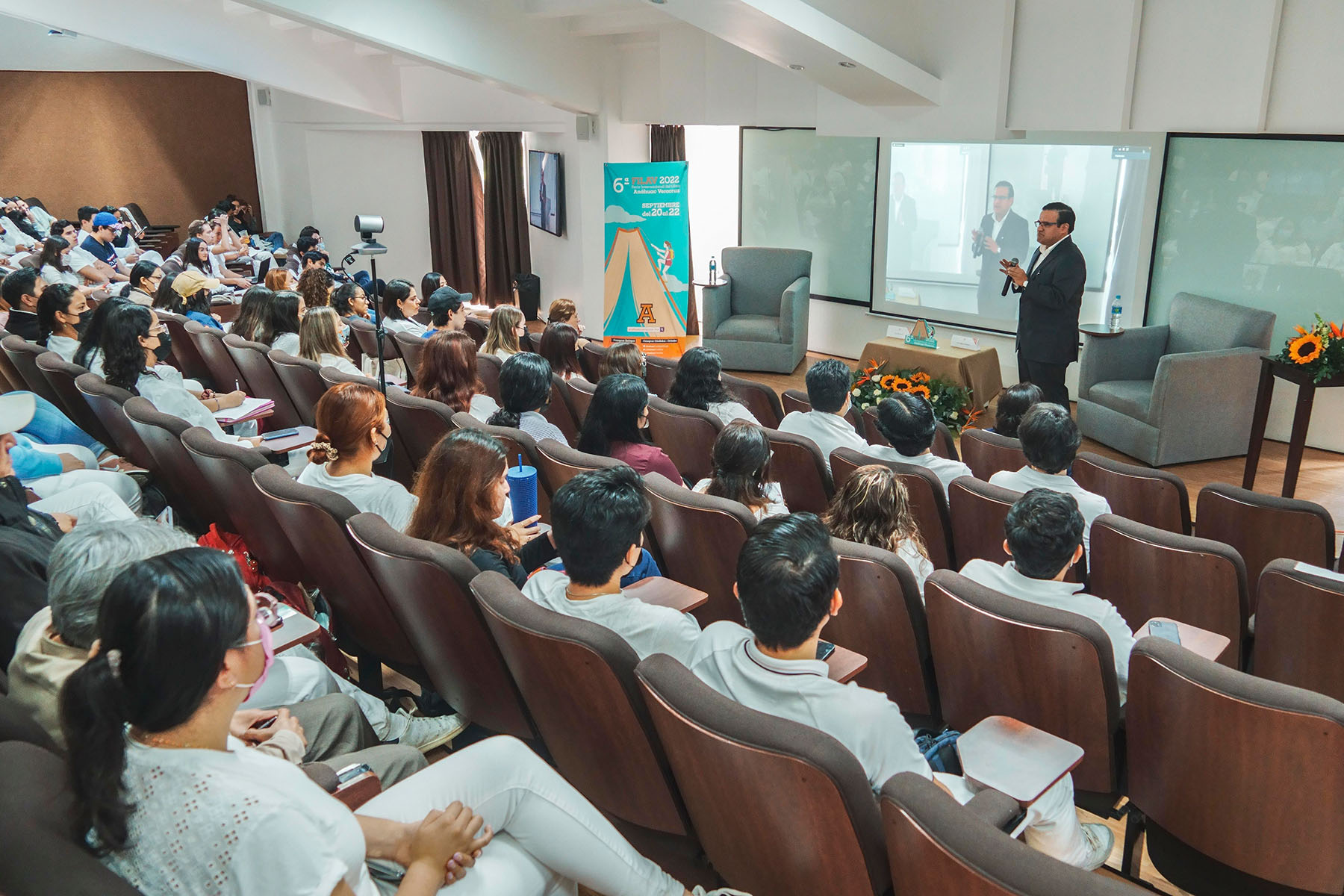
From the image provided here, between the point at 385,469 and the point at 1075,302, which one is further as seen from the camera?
the point at 1075,302

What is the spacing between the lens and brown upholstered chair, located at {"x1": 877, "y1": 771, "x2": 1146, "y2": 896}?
118 centimetres

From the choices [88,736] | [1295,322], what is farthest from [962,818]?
[1295,322]

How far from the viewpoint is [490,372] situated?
16.3 feet

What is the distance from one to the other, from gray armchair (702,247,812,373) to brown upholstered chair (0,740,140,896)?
22.5ft

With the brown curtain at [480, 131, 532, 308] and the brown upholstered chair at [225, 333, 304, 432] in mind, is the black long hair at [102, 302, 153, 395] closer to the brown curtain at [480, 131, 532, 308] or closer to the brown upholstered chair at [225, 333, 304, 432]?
the brown upholstered chair at [225, 333, 304, 432]

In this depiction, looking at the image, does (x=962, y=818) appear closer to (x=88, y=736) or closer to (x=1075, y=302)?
(x=88, y=736)

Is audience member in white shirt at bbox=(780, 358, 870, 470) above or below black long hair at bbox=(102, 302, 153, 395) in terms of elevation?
below

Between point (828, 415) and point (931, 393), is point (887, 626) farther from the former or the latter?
point (931, 393)

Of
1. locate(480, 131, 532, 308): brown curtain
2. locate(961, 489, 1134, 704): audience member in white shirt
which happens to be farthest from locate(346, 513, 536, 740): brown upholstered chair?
locate(480, 131, 532, 308): brown curtain

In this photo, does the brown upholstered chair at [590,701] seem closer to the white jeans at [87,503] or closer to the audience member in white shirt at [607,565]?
the audience member in white shirt at [607,565]

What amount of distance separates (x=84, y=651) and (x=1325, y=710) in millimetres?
2124

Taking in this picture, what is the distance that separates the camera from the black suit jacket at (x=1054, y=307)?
5.90m

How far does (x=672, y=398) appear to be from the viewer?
4.35 m

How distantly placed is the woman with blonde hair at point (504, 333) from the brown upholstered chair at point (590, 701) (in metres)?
3.43
